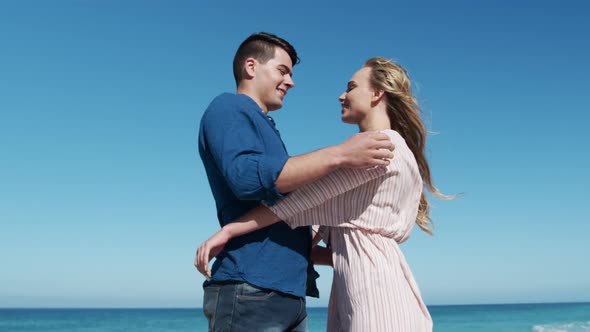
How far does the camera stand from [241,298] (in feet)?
6.72

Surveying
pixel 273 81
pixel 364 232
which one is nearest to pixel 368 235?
pixel 364 232

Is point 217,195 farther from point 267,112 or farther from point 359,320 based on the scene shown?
point 359,320

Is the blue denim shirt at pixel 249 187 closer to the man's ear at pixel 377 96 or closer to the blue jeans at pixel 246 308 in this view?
the blue jeans at pixel 246 308

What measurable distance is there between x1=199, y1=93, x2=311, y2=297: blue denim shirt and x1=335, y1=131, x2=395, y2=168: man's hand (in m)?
0.20

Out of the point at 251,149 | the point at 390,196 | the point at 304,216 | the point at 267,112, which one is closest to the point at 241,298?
the point at 304,216

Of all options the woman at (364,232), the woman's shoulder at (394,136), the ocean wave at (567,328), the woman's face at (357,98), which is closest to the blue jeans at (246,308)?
the woman at (364,232)

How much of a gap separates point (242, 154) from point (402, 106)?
855 millimetres

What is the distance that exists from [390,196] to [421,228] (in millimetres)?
571

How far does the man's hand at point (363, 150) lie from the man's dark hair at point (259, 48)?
72 cm

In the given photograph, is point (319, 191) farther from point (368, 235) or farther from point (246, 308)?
point (246, 308)

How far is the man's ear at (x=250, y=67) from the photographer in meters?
2.56

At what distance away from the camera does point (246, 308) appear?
80.5 inches

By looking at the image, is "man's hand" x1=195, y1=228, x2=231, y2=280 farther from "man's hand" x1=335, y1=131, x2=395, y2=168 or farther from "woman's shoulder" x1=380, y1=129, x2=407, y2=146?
"woman's shoulder" x1=380, y1=129, x2=407, y2=146

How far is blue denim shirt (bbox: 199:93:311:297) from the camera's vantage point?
6.57 ft
